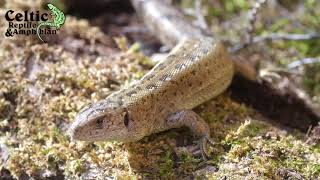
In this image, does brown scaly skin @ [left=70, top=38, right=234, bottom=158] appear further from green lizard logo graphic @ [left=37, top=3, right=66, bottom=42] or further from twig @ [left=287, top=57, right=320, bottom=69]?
green lizard logo graphic @ [left=37, top=3, right=66, bottom=42]

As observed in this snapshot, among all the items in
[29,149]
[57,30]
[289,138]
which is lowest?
[29,149]

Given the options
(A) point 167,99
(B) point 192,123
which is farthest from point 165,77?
(B) point 192,123

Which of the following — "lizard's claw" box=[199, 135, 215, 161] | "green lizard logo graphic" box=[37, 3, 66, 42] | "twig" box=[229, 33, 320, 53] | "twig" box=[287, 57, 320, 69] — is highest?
"green lizard logo graphic" box=[37, 3, 66, 42]

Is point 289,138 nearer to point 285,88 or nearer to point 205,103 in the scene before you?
point 205,103

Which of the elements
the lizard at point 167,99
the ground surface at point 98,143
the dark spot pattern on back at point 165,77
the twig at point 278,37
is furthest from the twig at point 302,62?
the dark spot pattern on back at point 165,77

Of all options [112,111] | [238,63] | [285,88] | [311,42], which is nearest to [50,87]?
[112,111]
